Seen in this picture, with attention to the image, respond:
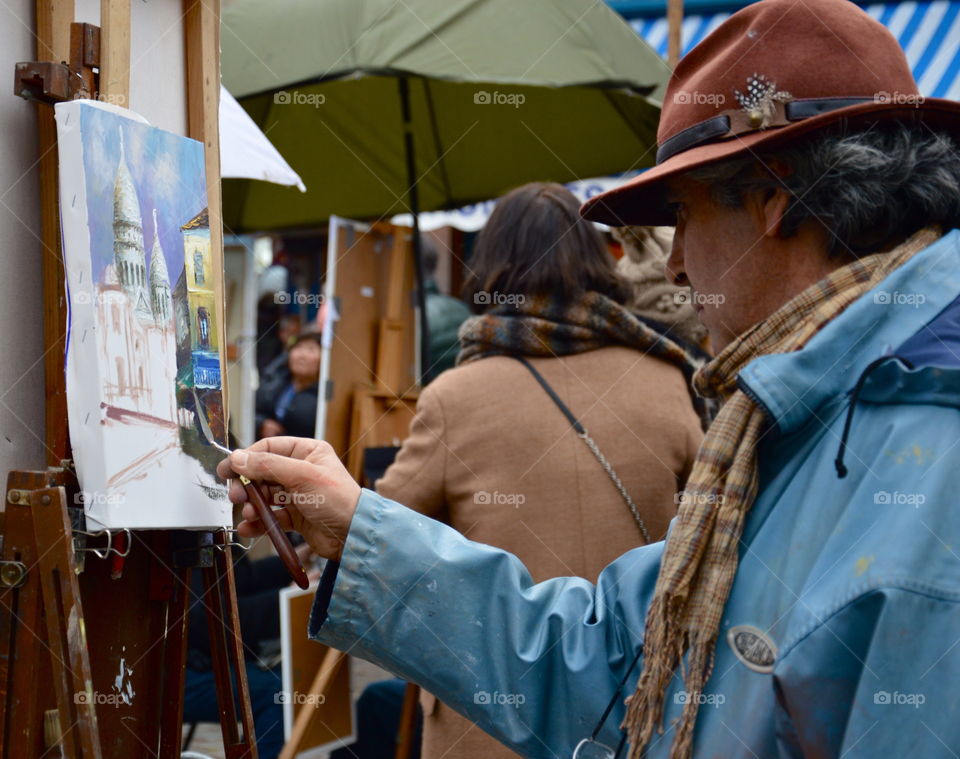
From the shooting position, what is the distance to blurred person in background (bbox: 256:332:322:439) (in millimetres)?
5375

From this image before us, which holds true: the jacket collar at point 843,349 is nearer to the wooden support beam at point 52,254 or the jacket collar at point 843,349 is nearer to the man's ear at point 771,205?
the man's ear at point 771,205

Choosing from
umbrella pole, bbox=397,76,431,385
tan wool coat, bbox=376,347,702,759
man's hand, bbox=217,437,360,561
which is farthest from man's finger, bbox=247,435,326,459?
umbrella pole, bbox=397,76,431,385

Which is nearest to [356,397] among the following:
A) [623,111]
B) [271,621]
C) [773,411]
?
[271,621]

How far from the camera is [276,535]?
4.39ft

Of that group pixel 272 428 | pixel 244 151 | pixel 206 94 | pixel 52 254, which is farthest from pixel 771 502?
pixel 272 428

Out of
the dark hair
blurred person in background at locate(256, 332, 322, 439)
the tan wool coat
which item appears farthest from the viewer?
blurred person in background at locate(256, 332, 322, 439)

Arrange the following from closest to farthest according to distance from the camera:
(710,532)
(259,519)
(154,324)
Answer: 1. (710,532)
2. (259,519)
3. (154,324)

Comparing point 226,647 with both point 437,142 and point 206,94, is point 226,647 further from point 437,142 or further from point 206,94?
point 437,142

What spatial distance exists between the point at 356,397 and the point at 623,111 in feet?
5.14

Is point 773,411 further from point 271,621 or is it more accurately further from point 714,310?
point 271,621

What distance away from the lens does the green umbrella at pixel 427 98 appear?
3.54 m

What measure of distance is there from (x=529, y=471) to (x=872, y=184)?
4.08ft

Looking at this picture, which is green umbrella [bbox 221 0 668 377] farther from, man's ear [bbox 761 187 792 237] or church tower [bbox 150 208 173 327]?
man's ear [bbox 761 187 792 237]

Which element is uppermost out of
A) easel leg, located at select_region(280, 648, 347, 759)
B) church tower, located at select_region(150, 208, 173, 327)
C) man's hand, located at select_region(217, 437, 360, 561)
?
church tower, located at select_region(150, 208, 173, 327)
